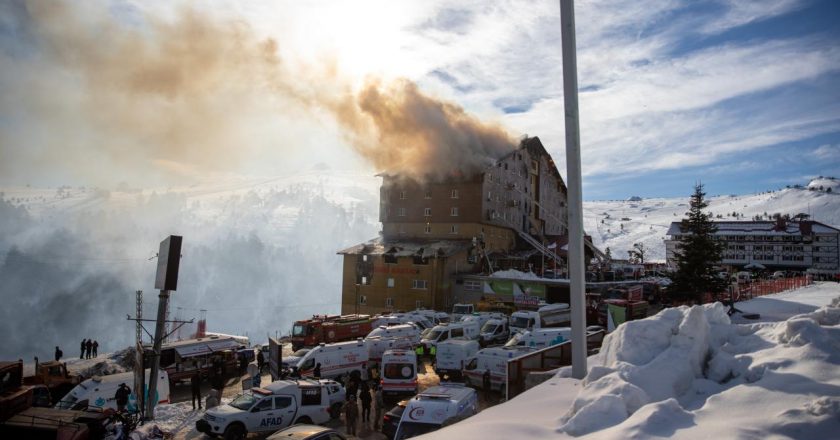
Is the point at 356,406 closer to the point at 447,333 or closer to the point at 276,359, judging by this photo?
the point at 276,359

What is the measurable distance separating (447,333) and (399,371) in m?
8.02

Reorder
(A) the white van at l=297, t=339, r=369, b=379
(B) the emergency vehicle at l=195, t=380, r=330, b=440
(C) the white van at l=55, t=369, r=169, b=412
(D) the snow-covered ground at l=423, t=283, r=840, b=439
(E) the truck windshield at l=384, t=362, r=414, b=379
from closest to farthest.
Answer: (D) the snow-covered ground at l=423, t=283, r=840, b=439, (B) the emergency vehicle at l=195, t=380, r=330, b=440, (C) the white van at l=55, t=369, r=169, b=412, (E) the truck windshield at l=384, t=362, r=414, b=379, (A) the white van at l=297, t=339, r=369, b=379

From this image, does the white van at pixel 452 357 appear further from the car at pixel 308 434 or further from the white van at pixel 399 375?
the car at pixel 308 434

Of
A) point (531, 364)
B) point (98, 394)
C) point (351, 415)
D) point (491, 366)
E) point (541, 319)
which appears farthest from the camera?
point (541, 319)

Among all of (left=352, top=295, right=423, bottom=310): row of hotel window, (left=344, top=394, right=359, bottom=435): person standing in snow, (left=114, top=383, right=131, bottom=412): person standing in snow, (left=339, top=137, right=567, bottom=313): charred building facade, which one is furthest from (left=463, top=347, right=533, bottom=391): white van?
(left=352, top=295, right=423, bottom=310): row of hotel window

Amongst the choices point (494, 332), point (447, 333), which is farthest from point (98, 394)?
point (494, 332)

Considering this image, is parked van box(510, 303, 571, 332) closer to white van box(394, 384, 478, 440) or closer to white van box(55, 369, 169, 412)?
white van box(394, 384, 478, 440)

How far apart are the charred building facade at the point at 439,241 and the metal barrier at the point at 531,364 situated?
96.1 ft

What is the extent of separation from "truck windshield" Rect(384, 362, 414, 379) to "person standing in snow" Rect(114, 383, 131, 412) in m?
9.24

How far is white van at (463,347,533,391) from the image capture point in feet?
63.7

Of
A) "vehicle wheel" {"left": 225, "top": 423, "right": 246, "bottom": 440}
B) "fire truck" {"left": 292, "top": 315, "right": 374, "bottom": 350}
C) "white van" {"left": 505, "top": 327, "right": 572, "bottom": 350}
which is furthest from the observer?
"fire truck" {"left": 292, "top": 315, "right": 374, "bottom": 350}

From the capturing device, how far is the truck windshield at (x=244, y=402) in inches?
592

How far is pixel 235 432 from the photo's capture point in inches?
574

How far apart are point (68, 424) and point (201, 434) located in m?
3.88
